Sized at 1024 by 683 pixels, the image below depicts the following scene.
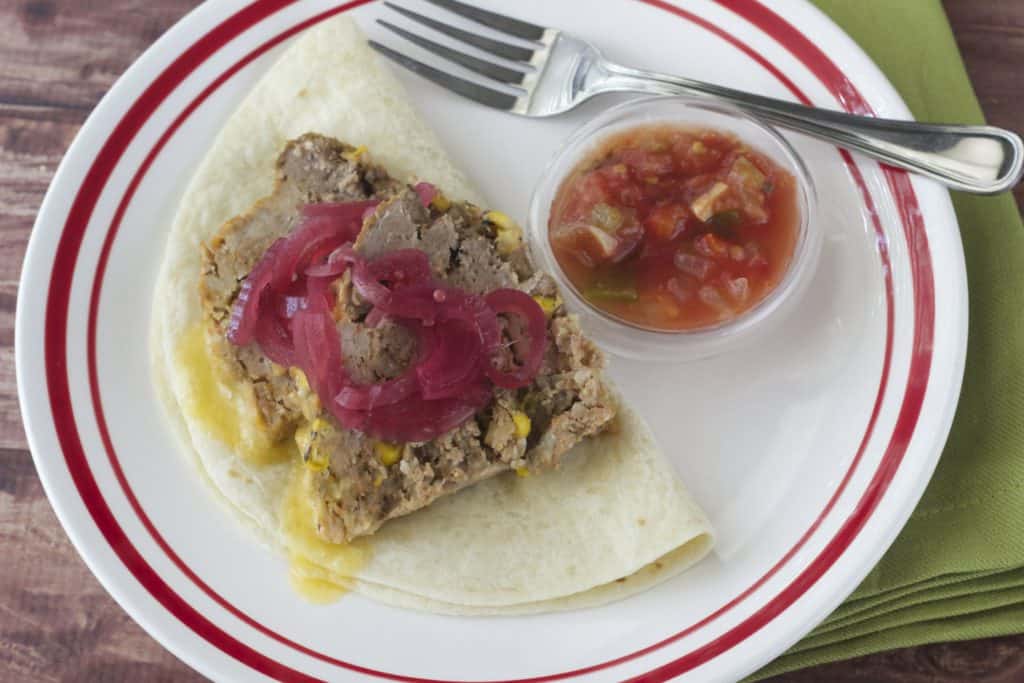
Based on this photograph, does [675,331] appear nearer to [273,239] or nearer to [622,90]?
[622,90]

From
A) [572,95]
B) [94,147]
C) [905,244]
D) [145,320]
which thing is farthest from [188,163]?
[905,244]

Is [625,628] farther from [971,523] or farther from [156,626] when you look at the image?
[156,626]

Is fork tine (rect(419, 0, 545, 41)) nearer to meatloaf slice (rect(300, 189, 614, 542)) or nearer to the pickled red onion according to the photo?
meatloaf slice (rect(300, 189, 614, 542))

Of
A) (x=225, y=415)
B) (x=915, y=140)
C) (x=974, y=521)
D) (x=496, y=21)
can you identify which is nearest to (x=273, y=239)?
(x=225, y=415)

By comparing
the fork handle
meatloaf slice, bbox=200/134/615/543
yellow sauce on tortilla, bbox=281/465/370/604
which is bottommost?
yellow sauce on tortilla, bbox=281/465/370/604

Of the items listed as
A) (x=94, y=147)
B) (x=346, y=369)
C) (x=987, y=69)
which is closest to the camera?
(x=346, y=369)

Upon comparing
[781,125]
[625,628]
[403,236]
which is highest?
[781,125]

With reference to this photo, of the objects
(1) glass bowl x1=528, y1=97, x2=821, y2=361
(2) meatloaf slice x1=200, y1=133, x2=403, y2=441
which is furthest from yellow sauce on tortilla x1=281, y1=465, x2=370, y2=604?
(1) glass bowl x1=528, y1=97, x2=821, y2=361
